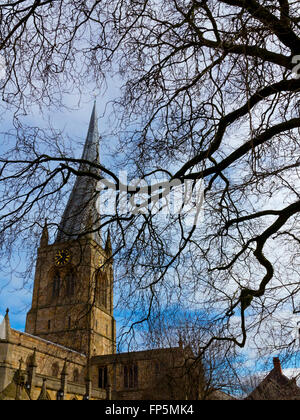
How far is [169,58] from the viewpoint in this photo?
3832 millimetres

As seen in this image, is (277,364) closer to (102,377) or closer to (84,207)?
(84,207)

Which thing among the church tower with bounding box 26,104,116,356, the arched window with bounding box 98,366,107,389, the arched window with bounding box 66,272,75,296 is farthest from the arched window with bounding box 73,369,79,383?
the arched window with bounding box 66,272,75,296

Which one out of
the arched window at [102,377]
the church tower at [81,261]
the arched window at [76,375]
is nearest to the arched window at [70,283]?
the church tower at [81,261]

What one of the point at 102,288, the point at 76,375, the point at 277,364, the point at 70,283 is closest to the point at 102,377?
the point at 76,375

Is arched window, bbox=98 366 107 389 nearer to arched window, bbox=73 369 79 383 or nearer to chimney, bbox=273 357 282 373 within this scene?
arched window, bbox=73 369 79 383

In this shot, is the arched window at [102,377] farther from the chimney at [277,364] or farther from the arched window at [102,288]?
the arched window at [102,288]

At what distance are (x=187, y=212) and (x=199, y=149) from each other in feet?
2.24

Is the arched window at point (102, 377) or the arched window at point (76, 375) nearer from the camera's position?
the arched window at point (76, 375)

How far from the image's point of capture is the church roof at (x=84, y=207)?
4.13 metres

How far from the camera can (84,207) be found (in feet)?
13.8

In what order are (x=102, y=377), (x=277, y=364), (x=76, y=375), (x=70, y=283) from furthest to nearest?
(x=102, y=377)
(x=76, y=375)
(x=277, y=364)
(x=70, y=283)

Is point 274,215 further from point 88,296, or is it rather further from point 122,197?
point 88,296

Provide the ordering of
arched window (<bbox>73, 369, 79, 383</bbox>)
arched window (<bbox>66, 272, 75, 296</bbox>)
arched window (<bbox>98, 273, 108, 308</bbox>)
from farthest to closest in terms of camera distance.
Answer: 1. arched window (<bbox>73, 369, 79, 383</bbox>)
2. arched window (<bbox>98, 273, 108, 308</bbox>)
3. arched window (<bbox>66, 272, 75, 296</bbox>)

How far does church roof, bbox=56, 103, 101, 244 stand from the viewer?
13.5 ft
